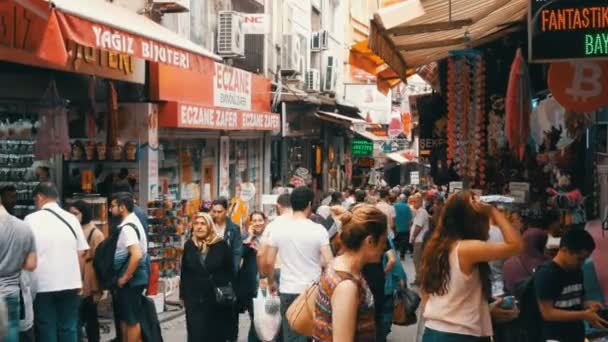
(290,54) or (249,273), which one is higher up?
(290,54)

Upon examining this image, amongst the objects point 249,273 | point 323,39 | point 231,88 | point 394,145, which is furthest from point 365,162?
point 249,273

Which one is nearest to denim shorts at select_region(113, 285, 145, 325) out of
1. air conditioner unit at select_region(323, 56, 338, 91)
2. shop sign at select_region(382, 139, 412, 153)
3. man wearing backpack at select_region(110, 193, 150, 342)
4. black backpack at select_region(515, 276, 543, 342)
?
man wearing backpack at select_region(110, 193, 150, 342)

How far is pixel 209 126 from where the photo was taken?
57.2 feet

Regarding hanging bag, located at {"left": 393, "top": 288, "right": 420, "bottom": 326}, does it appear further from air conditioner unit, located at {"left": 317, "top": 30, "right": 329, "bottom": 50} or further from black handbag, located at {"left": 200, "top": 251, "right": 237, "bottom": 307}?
air conditioner unit, located at {"left": 317, "top": 30, "right": 329, "bottom": 50}

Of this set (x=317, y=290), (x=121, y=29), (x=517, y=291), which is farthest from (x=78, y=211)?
(x=317, y=290)

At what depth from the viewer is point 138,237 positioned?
10.2m

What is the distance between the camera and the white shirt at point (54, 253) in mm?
9336

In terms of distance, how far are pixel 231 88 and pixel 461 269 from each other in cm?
1381

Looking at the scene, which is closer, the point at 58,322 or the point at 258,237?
the point at 58,322

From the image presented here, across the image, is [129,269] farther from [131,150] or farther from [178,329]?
[131,150]

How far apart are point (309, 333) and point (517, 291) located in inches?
87.4

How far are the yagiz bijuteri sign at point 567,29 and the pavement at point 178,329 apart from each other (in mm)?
6312

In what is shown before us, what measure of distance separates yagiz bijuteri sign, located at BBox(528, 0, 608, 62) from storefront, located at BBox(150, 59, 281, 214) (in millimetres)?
6609

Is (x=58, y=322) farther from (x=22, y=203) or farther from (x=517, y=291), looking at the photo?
(x=517, y=291)
